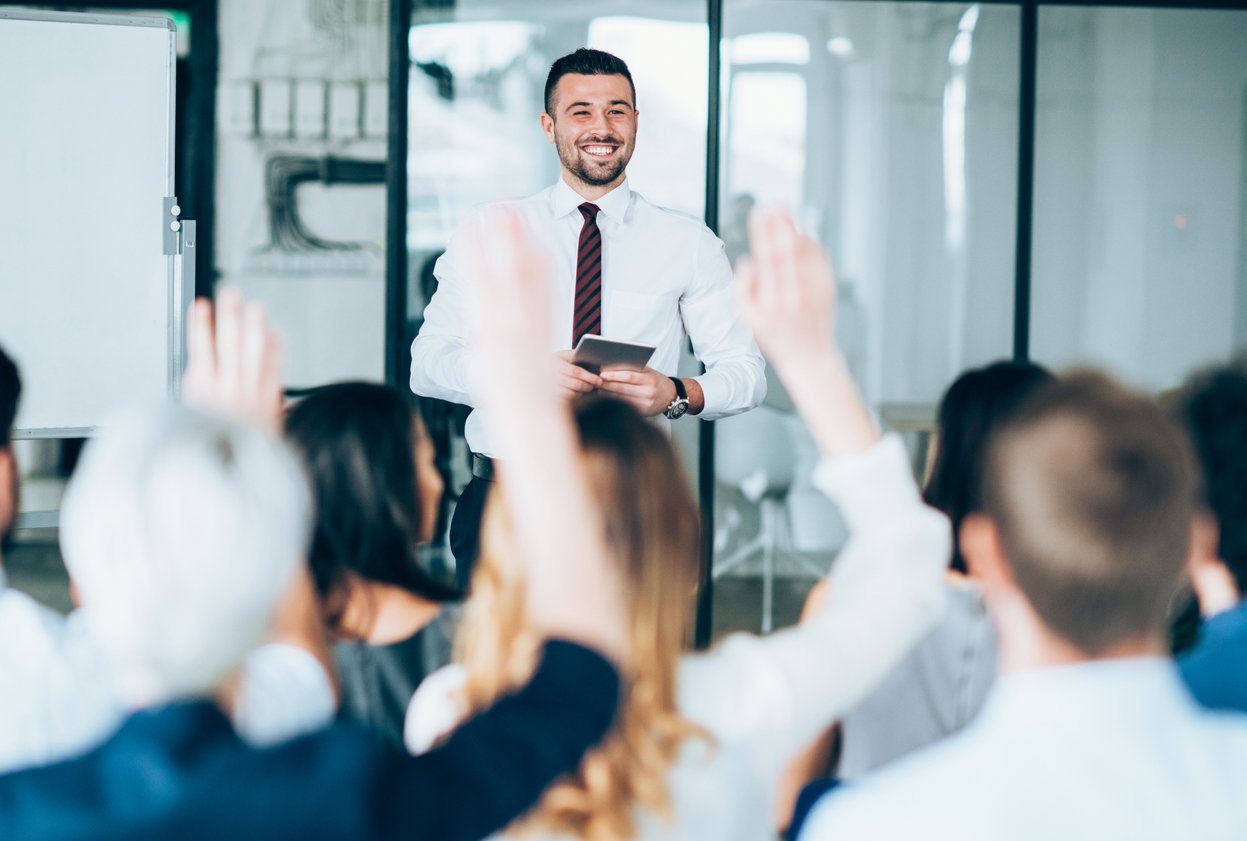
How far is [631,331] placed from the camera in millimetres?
3463

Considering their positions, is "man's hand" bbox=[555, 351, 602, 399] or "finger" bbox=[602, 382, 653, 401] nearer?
"man's hand" bbox=[555, 351, 602, 399]

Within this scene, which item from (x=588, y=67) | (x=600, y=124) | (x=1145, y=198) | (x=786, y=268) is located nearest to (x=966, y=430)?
(x=786, y=268)

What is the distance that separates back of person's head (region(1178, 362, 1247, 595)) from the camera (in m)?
1.62

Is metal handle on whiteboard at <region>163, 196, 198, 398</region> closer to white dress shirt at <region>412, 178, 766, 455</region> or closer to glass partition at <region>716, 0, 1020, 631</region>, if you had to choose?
white dress shirt at <region>412, 178, 766, 455</region>

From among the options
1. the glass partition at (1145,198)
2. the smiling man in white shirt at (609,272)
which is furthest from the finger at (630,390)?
the glass partition at (1145,198)

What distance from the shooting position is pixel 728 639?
123 centimetres

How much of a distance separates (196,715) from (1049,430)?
737 mm

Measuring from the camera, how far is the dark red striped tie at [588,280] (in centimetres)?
344

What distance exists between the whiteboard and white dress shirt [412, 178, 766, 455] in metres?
1.17

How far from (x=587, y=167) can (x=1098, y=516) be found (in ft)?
8.12

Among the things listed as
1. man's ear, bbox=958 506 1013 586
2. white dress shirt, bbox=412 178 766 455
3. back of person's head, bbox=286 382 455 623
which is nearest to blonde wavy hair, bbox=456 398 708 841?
man's ear, bbox=958 506 1013 586

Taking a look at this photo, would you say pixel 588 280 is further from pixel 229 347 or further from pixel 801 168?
pixel 229 347

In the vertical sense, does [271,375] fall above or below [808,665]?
above

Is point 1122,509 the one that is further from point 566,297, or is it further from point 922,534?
point 566,297
